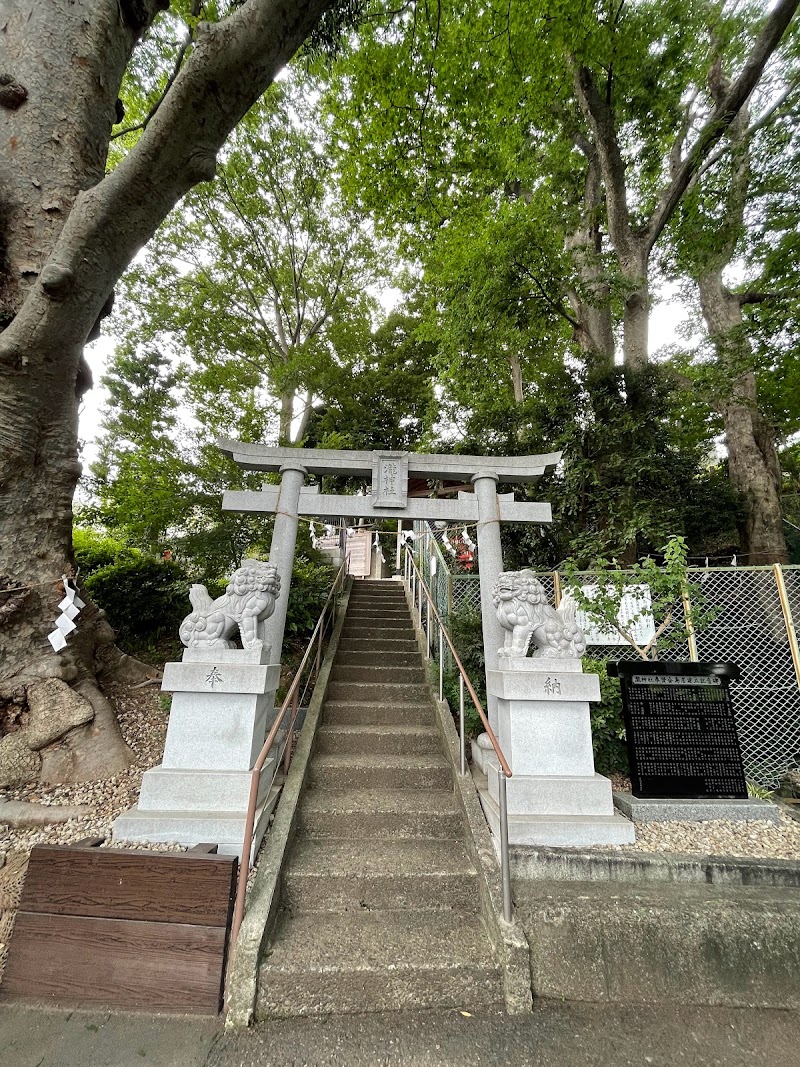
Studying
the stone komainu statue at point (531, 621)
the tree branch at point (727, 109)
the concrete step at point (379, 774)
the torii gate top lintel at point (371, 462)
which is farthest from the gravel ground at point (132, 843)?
the tree branch at point (727, 109)

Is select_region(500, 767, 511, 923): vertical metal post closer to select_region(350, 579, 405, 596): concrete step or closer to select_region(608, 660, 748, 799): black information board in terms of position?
select_region(608, 660, 748, 799): black information board

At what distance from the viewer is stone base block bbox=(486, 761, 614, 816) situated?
3428mm

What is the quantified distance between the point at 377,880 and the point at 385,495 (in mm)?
3401

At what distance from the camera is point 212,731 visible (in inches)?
136

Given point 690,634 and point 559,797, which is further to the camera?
point 690,634

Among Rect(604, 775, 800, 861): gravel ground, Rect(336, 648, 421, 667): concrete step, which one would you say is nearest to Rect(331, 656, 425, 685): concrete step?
Rect(336, 648, 421, 667): concrete step

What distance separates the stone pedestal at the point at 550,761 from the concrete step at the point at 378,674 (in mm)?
2275

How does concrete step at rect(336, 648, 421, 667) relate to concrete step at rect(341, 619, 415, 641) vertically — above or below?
below

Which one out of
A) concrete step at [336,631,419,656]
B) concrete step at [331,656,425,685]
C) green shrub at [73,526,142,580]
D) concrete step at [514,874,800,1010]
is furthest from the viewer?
green shrub at [73,526,142,580]

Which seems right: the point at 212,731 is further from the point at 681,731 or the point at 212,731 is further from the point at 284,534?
the point at 681,731

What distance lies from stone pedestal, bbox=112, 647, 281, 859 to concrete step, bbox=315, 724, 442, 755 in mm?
886

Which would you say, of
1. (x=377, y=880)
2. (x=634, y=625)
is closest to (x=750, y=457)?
(x=634, y=625)

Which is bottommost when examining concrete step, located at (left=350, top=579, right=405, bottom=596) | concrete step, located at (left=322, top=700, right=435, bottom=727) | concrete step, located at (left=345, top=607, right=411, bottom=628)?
concrete step, located at (left=322, top=700, right=435, bottom=727)

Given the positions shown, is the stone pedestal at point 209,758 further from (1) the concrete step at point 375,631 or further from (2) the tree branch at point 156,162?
(1) the concrete step at point 375,631
